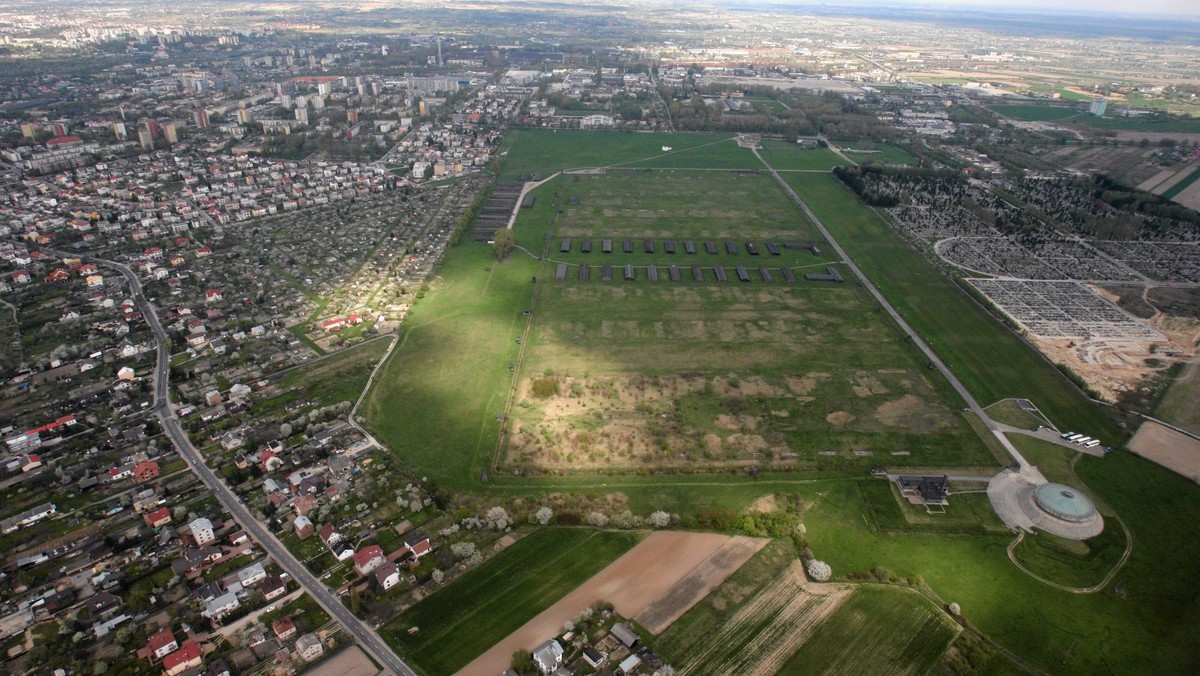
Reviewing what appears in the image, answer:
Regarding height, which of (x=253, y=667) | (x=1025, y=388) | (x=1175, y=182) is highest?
(x=1175, y=182)

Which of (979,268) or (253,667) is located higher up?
(979,268)

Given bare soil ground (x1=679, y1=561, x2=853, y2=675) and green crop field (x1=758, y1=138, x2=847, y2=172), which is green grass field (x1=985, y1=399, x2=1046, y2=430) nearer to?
bare soil ground (x1=679, y1=561, x2=853, y2=675)

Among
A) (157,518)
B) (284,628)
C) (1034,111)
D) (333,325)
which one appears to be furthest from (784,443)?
(1034,111)

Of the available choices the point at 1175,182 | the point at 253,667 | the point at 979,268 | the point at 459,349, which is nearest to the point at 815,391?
the point at 459,349

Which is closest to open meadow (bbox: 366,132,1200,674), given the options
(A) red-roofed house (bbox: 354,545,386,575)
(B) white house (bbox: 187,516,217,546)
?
(A) red-roofed house (bbox: 354,545,386,575)

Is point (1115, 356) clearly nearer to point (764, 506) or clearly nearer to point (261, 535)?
point (764, 506)

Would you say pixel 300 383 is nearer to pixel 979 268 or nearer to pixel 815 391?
pixel 815 391

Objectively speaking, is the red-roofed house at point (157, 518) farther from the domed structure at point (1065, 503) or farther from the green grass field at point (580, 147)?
the green grass field at point (580, 147)

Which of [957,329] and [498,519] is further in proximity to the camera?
[957,329]
